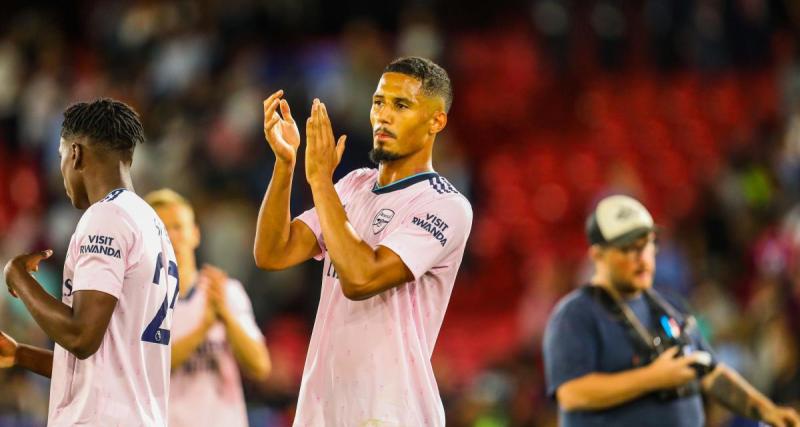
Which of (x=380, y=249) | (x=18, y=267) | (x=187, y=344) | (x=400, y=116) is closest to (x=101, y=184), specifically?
(x=18, y=267)

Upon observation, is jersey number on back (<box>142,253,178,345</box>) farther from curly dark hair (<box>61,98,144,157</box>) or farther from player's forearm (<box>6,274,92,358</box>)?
curly dark hair (<box>61,98,144,157</box>)

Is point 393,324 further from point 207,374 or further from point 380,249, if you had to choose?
point 207,374

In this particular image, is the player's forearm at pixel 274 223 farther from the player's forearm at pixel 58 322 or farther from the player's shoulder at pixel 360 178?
the player's forearm at pixel 58 322

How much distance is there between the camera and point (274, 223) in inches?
193

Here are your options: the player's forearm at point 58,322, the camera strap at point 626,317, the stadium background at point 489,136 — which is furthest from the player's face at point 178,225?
the stadium background at point 489,136

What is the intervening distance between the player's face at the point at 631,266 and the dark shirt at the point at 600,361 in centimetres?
15

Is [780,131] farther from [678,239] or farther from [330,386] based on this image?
[330,386]

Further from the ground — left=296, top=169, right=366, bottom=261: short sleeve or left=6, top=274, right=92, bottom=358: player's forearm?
left=296, top=169, right=366, bottom=261: short sleeve

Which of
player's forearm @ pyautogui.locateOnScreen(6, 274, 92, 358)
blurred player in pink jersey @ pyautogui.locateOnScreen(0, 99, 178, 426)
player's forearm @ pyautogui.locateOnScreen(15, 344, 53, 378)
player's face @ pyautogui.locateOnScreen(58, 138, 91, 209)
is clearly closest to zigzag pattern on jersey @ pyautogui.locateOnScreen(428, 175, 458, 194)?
blurred player in pink jersey @ pyautogui.locateOnScreen(0, 99, 178, 426)

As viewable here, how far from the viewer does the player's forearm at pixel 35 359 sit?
15.5ft

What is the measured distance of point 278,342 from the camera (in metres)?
12.0

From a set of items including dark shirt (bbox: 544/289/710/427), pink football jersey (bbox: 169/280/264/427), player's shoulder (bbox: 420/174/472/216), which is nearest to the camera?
player's shoulder (bbox: 420/174/472/216)

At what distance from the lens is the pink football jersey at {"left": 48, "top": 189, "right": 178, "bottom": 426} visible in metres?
4.37

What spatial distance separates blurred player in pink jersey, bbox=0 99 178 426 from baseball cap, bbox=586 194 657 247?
8.11 ft
